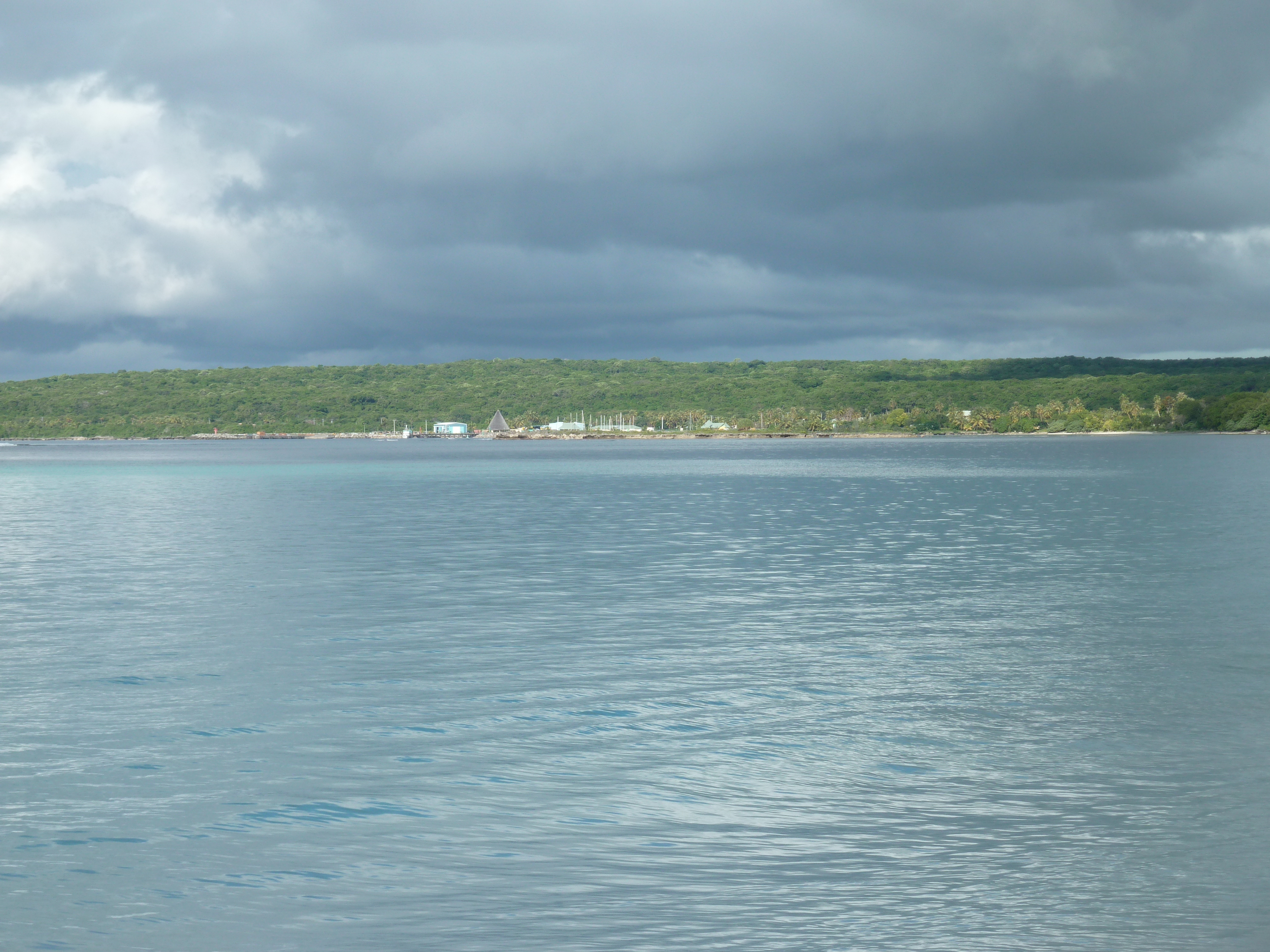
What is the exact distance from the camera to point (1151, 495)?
279ft

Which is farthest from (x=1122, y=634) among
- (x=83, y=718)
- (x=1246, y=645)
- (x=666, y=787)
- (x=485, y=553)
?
(x=485, y=553)

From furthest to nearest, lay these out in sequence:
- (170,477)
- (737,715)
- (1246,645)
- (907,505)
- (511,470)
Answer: (511,470) < (170,477) < (907,505) < (1246,645) < (737,715)

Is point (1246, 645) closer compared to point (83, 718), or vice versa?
point (83, 718)

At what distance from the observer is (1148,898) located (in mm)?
11852

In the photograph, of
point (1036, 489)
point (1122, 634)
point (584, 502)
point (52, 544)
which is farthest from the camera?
point (1036, 489)

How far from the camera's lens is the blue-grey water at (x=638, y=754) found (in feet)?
38.4

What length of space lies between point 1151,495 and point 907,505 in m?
21.3

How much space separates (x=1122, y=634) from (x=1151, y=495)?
62.1 metres

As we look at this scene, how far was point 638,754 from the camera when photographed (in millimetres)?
17562

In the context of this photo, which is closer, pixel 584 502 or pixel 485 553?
pixel 485 553

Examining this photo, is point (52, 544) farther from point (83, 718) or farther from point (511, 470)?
point (511, 470)

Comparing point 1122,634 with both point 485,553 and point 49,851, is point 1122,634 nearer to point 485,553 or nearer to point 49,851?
point 49,851

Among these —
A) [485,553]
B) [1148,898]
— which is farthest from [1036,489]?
[1148,898]

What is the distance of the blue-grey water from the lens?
461 inches
